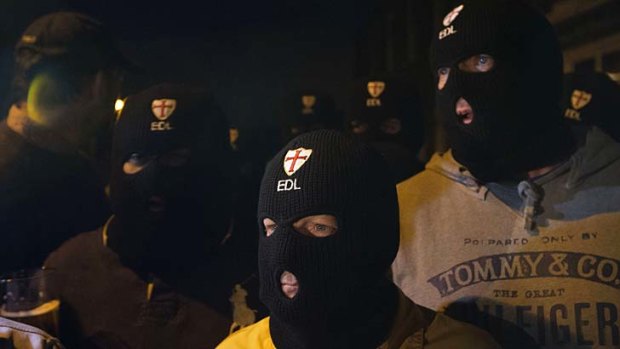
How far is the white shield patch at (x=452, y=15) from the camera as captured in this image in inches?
62.7

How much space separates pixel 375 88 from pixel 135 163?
2.21 feet

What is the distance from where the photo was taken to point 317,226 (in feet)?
4.12

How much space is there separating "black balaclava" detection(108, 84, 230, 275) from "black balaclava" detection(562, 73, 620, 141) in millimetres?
934

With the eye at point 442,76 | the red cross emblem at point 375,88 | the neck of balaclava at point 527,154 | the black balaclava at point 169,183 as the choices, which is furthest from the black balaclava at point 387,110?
the black balaclava at point 169,183

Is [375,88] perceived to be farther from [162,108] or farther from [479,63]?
[162,108]

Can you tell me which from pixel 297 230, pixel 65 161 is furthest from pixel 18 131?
pixel 297 230

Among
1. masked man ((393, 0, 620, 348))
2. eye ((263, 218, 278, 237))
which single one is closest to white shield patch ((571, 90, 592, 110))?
masked man ((393, 0, 620, 348))

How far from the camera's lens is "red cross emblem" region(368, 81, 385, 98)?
1.76 metres

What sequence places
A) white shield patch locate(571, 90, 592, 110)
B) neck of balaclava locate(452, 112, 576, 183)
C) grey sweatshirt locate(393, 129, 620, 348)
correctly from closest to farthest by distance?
grey sweatshirt locate(393, 129, 620, 348) < neck of balaclava locate(452, 112, 576, 183) < white shield patch locate(571, 90, 592, 110)

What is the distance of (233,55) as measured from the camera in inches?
67.3

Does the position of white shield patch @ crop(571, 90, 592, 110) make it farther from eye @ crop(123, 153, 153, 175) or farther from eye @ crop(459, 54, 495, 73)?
eye @ crop(123, 153, 153, 175)

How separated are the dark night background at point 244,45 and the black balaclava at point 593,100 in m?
0.57

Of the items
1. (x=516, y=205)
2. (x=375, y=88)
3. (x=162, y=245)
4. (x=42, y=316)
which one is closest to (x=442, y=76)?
(x=375, y=88)

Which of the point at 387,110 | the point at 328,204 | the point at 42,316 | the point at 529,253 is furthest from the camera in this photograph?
the point at 387,110
